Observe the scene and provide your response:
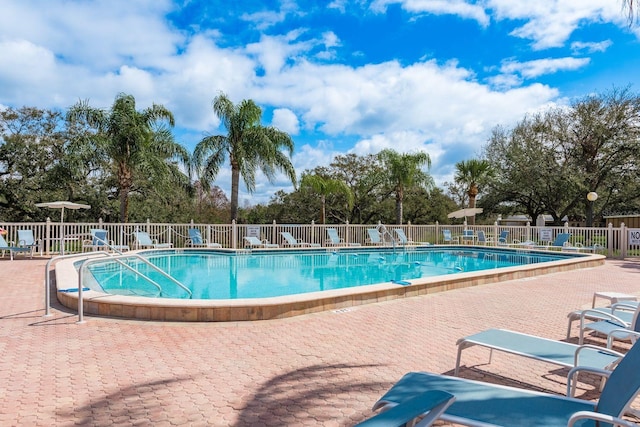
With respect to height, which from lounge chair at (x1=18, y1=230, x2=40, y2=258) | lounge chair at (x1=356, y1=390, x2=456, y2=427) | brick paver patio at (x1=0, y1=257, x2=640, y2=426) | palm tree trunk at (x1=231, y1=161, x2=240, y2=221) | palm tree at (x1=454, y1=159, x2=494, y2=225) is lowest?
brick paver patio at (x1=0, y1=257, x2=640, y2=426)

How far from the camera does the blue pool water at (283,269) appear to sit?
917 centimetres

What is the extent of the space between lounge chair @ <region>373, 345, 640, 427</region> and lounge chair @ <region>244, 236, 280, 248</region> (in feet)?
45.1

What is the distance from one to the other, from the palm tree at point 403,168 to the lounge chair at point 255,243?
7.92 meters

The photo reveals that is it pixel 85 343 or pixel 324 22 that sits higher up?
pixel 324 22

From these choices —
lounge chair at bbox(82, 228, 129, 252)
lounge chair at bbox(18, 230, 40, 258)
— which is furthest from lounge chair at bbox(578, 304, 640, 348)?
lounge chair at bbox(18, 230, 40, 258)

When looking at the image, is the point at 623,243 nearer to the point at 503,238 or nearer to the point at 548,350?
the point at 503,238

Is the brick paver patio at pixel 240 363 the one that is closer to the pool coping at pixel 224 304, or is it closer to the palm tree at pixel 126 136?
the pool coping at pixel 224 304

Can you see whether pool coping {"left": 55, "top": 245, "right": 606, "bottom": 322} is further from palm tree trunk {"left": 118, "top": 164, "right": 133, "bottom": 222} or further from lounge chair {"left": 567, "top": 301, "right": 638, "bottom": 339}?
palm tree trunk {"left": 118, "top": 164, "right": 133, "bottom": 222}

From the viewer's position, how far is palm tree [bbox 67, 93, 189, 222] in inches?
655

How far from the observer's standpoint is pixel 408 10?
1105 centimetres

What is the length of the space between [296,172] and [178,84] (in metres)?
7.22

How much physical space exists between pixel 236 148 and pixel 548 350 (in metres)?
16.3

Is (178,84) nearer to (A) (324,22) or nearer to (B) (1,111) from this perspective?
(A) (324,22)

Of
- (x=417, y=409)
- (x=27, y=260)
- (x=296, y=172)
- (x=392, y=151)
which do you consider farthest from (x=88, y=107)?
(x=417, y=409)
